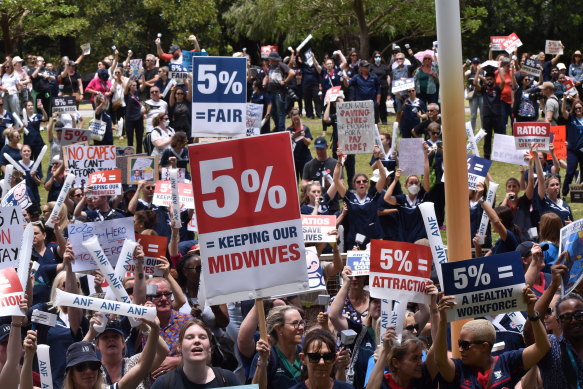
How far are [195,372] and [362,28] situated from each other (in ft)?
99.9

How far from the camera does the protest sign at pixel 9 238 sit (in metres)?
8.52

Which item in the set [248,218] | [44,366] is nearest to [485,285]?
[248,218]

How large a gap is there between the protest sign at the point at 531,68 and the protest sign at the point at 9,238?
16474 millimetres

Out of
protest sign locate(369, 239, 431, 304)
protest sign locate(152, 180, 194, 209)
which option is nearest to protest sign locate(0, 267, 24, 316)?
protest sign locate(369, 239, 431, 304)

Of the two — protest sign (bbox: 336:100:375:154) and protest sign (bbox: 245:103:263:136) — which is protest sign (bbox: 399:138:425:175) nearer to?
protest sign (bbox: 336:100:375:154)

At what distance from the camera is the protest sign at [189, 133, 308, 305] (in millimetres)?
7121

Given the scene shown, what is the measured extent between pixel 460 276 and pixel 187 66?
1497 centimetres

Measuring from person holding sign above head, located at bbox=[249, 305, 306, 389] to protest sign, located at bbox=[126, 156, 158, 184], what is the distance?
7.37 meters

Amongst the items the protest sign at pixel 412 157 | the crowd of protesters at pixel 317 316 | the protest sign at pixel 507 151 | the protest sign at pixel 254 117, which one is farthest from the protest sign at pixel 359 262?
the protest sign at pixel 254 117

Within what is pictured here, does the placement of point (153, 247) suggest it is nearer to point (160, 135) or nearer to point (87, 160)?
point (87, 160)

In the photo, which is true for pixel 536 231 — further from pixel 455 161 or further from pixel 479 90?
pixel 479 90

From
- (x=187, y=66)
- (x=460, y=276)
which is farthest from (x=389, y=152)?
(x=460, y=276)

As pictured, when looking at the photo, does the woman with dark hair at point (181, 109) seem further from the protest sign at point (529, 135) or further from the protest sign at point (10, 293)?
the protest sign at point (10, 293)

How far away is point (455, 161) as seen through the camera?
7910 millimetres
